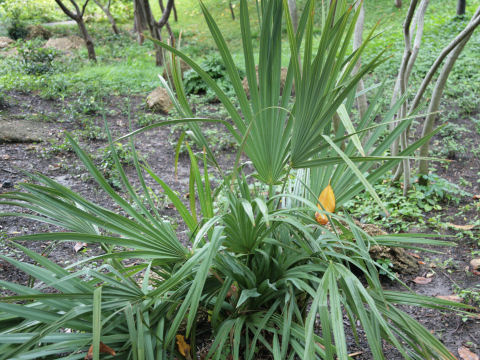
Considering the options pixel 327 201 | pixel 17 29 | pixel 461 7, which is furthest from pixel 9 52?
pixel 327 201

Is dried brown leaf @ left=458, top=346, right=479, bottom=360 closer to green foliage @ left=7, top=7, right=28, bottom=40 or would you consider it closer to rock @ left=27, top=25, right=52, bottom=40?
rock @ left=27, top=25, right=52, bottom=40

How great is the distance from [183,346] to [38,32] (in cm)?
1451

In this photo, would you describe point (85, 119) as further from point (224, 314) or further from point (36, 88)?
point (224, 314)

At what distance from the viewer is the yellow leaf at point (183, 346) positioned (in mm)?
1710

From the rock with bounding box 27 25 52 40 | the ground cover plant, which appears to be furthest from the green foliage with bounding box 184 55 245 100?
the rock with bounding box 27 25 52 40

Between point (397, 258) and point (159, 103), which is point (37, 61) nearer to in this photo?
point (159, 103)

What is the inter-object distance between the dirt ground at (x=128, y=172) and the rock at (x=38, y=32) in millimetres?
8230

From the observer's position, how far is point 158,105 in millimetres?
6199

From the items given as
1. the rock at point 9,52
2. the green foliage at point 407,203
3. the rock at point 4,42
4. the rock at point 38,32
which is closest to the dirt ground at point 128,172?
the green foliage at point 407,203

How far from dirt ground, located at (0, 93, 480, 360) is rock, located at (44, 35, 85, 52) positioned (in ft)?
19.5

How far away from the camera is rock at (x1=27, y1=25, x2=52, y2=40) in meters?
13.3

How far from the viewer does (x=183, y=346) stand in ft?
5.65

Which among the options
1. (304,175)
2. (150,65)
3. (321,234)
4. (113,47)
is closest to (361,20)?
(304,175)

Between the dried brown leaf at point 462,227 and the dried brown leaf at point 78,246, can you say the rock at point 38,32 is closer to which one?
the dried brown leaf at point 78,246
